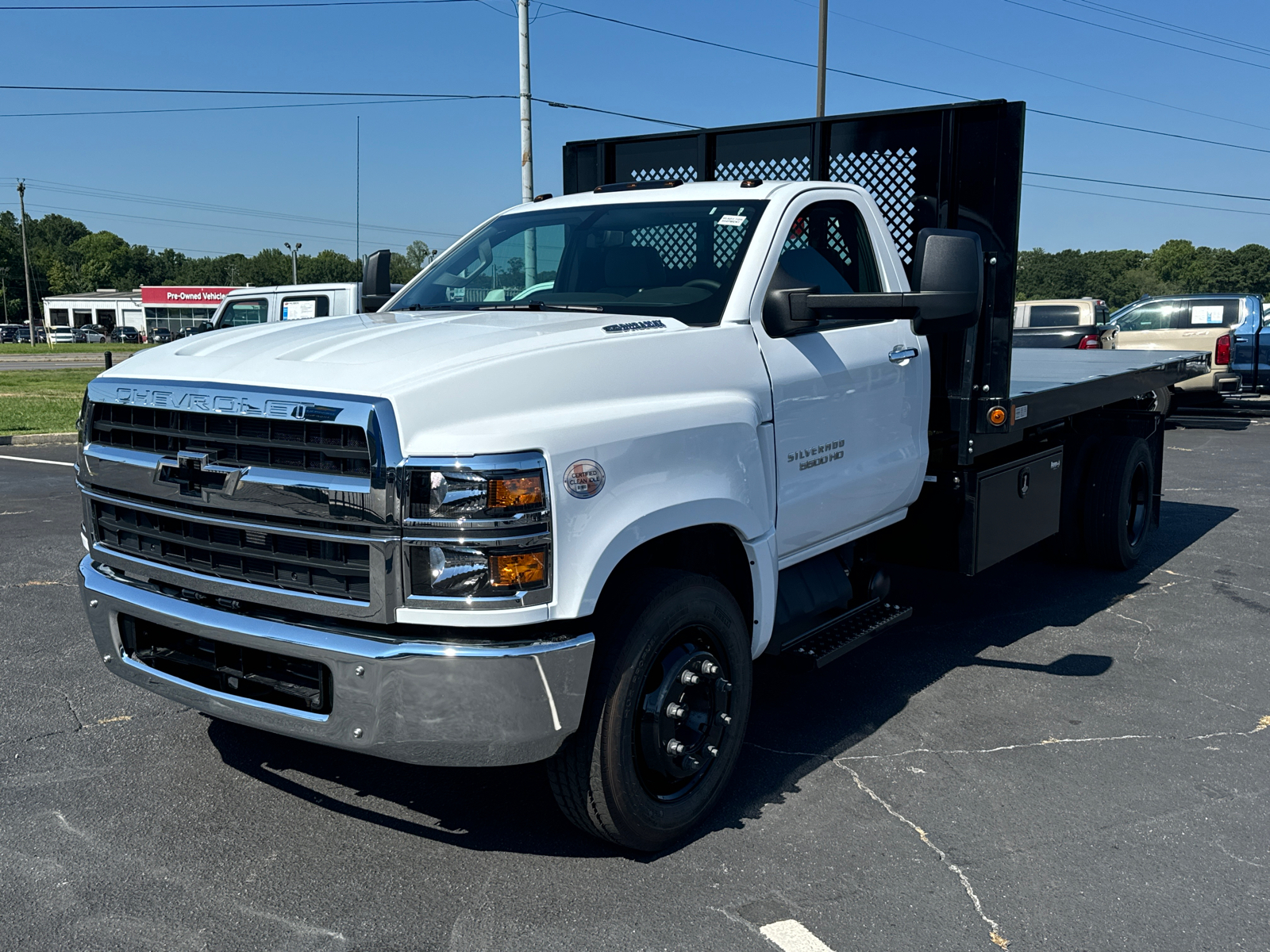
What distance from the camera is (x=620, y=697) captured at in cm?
309

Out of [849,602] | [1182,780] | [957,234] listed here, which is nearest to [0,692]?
[849,602]

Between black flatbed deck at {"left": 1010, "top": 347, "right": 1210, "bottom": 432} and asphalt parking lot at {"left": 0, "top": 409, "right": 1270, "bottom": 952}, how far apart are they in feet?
4.26

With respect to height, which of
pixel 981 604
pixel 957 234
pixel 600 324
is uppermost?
pixel 957 234

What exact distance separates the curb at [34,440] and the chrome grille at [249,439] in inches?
471

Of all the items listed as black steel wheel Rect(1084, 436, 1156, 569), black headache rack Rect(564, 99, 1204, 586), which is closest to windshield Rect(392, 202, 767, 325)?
black headache rack Rect(564, 99, 1204, 586)

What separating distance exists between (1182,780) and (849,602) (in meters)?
1.44

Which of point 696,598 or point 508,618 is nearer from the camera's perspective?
point 508,618

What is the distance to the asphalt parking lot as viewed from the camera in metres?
2.95

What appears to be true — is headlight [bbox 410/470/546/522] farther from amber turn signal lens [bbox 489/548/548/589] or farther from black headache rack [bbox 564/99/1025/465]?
black headache rack [bbox 564/99/1025/465]

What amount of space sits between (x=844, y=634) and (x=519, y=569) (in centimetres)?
203

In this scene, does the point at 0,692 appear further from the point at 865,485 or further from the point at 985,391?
the point at 985,391

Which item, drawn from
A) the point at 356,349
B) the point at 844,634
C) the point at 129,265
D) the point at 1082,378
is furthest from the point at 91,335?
the point at 356,349

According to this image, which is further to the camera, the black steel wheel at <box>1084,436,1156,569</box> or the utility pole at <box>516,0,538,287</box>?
the utility pole at <box>516,0,538,287</box>

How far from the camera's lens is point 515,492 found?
9.07 ft
